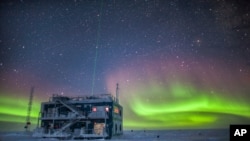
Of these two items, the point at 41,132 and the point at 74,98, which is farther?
the point at 74,98

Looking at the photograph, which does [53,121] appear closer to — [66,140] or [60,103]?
[60,103]

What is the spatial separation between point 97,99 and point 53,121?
8720 millimetres

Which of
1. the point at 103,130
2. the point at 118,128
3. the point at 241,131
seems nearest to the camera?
the point at 241,131

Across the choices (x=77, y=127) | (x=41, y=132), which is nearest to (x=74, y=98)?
(x=77, y=127)

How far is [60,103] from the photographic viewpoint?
43.1m

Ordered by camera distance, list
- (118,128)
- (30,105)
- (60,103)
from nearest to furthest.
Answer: (60,103) < (118,128) < (30,105)

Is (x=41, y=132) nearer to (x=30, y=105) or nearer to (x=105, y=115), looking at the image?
(x=105, y=115)

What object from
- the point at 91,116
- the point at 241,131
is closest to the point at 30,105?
the point at 91,116

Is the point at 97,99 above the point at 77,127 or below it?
above

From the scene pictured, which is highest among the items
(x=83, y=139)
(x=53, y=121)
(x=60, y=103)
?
(x=60, y=103)

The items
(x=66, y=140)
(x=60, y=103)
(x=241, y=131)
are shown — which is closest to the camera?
(x=241, y=131)

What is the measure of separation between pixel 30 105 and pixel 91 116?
52395mm

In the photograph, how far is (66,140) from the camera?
1463 inches

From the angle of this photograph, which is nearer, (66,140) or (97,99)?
(66,140)
